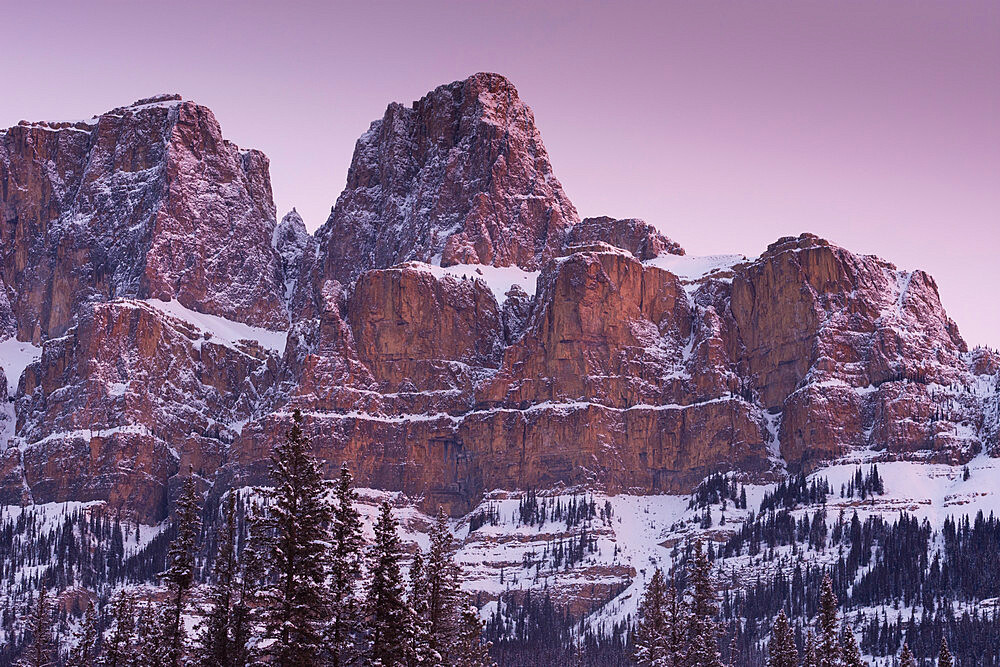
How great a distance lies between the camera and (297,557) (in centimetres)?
7525

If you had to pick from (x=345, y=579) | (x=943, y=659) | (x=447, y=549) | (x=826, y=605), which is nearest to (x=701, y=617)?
(x=826, y=605)

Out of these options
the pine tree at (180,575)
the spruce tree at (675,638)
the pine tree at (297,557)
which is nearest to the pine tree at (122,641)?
the pine tree at (180,575)

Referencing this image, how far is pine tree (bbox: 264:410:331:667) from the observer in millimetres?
73438

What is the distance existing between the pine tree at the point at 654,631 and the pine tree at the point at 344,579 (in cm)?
4302

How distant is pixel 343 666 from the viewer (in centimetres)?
7519

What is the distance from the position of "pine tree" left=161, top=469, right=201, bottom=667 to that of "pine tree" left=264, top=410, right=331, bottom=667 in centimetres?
1181

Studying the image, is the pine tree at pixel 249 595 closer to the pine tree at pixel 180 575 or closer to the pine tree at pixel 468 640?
the pine tree at pixel 180 575

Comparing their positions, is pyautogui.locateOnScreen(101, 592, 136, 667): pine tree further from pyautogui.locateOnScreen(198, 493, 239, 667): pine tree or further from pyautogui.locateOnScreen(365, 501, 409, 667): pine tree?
pyautogui.locateOnScreen(365, 501, 409, 667): pine tree

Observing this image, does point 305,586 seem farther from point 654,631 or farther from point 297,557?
point 654,631

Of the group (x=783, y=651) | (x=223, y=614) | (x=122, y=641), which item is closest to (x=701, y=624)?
(x=783, y=651)

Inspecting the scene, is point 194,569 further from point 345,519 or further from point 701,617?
point 701,617

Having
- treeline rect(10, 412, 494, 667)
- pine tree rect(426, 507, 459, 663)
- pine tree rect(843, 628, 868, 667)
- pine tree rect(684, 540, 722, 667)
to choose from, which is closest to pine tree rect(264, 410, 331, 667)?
treeline rect(10, 412, 494, 667)

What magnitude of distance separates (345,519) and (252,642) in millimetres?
9185

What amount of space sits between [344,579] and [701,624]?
148 feet
